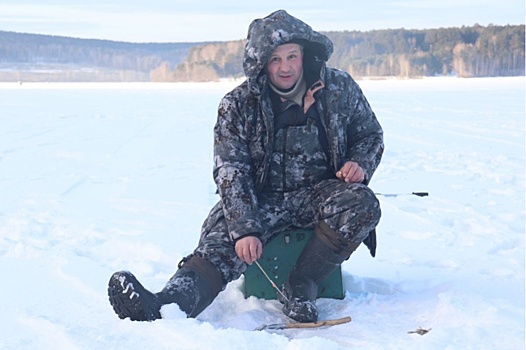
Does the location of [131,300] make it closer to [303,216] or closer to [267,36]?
[303,216]

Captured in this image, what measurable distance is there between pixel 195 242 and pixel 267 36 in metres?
1.62

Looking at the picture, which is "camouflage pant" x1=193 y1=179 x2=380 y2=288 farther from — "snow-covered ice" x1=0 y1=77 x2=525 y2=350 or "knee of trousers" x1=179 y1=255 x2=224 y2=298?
"snow-covered ice" x1=0 y1=77 x2=525 y2=350

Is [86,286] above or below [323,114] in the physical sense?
below

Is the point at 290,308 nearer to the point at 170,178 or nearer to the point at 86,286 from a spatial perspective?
the point at 86,286

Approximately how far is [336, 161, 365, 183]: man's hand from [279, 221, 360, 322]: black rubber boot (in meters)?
0.21

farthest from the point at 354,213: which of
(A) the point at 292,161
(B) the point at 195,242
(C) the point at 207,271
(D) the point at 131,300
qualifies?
(B) the point at 195,242

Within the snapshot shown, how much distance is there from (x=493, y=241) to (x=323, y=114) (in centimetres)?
162

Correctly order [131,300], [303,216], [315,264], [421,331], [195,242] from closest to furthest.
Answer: [131,300], [421,331], [315,264], [303,216], [195,242]

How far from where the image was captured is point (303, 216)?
2.98m

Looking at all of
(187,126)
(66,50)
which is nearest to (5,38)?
(66,50)

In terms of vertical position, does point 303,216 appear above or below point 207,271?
above

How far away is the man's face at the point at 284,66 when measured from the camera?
9.71 feet

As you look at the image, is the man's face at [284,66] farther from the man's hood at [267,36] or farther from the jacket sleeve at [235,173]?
the jacket sleeve at [235,173]

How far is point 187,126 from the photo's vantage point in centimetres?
1281
